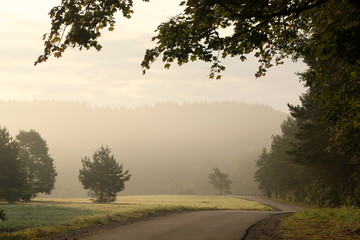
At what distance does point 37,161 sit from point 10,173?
1693 cm

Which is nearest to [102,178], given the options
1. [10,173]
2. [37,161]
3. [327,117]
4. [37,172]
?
[10,173]

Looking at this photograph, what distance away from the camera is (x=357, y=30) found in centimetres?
670

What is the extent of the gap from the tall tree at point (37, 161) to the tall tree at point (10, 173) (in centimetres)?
1205

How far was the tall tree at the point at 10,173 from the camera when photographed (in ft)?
139

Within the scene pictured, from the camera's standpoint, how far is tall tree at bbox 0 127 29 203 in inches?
1662

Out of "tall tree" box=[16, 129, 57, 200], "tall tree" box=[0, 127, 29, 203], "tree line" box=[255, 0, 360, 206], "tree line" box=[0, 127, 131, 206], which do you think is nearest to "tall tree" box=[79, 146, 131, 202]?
"tree line" box=[0, 127, 131, 206]

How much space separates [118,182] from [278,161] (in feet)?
92.2

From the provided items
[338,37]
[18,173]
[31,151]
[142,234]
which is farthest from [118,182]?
[338,37]

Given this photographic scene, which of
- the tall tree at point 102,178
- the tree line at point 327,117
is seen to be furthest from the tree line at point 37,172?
the tree line at point 327,117

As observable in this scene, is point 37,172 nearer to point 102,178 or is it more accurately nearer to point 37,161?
point 37,161

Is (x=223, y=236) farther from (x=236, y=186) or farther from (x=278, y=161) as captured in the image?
(x=236, y=186)

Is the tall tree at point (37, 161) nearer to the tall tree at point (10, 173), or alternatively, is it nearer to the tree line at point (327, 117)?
the tall tree at point (10, 173)

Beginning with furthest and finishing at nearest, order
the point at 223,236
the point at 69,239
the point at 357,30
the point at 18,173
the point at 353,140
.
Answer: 1. the point at 18,173
2. the point at 353,140
3. the point at 223,236
4. the point at 69,239
5. the point at 357,30

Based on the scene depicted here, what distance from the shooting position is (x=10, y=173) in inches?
1686
